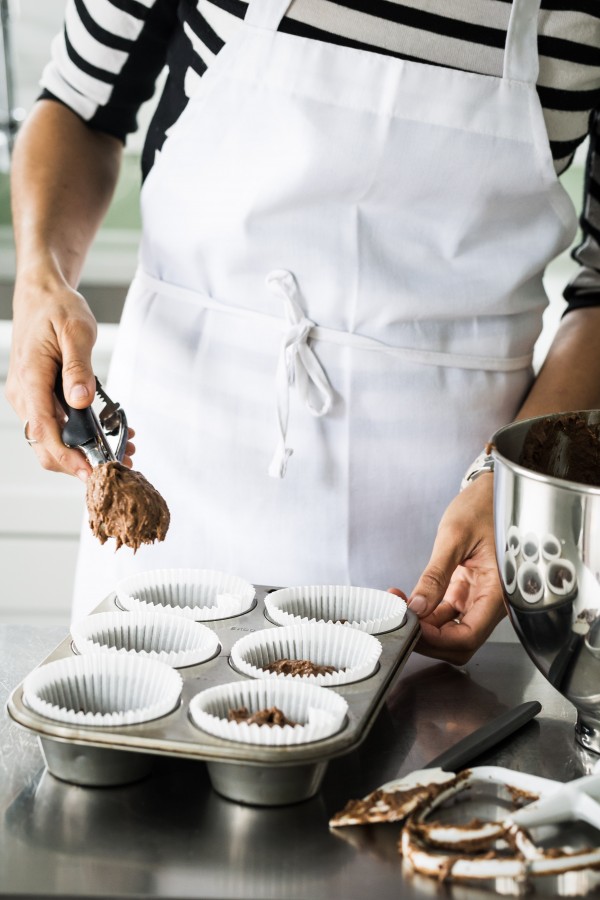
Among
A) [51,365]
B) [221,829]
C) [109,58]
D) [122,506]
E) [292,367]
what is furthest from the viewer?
[109,58]

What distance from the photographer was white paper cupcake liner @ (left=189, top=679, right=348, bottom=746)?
0.63 m

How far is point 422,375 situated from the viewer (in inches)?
42.6

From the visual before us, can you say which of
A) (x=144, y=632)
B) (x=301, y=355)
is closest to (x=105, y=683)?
(x=144, y=632)

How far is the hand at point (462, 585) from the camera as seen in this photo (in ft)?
2.84

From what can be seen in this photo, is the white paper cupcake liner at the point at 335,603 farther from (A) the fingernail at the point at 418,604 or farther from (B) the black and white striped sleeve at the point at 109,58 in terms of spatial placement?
(B) the black and white striped sleeve at the point at 109,58

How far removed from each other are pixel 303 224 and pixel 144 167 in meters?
0.27

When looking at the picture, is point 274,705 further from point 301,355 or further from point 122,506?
point 301,355

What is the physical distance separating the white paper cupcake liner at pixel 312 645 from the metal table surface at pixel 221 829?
49mm

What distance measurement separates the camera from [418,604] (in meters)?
0.86

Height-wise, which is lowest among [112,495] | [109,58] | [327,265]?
[112,495]

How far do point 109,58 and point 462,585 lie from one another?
2.24 ft

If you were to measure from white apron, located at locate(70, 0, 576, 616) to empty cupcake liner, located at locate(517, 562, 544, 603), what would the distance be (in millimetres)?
408

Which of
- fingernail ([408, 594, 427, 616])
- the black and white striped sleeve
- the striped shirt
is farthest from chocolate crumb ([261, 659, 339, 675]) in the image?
the black and white striped sleeve

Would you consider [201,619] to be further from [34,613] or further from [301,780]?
[34,613]
